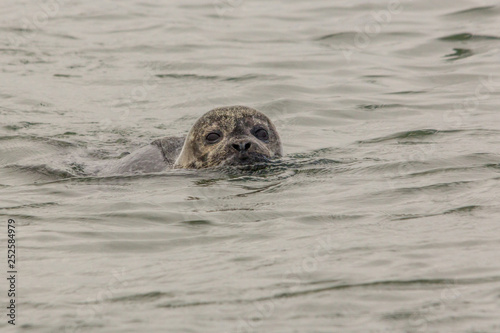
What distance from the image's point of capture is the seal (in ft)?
31.7

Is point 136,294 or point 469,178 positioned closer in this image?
point 136,294

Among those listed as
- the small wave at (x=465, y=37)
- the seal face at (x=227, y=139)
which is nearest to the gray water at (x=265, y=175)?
the small wave at (x=465, y=37)

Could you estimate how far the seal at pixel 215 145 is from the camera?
380 inches

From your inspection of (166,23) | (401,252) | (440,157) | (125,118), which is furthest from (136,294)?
(166,23)

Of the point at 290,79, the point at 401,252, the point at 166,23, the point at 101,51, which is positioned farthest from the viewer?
the point at 166,23

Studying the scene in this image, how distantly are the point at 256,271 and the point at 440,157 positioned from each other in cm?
415

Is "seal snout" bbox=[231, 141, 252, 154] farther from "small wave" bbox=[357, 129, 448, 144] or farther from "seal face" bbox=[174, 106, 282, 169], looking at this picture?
"small wave" bbox=[357, 129, 448, 144]

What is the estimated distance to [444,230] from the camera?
23.3 feet

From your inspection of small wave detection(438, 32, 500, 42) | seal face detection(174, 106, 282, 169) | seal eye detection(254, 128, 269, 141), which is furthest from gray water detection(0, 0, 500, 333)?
seal eye detection(254, 128, 269, 141)

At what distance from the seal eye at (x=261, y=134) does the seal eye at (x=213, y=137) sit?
419 millimetres

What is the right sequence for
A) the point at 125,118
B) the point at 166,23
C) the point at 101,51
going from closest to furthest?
1. the point at 125,118
2. the point at 101,51
3. the point at 166,23

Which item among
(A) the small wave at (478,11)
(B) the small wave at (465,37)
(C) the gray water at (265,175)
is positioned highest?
(A) the small wave at (478,11)

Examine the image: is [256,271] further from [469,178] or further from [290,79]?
[290,79]

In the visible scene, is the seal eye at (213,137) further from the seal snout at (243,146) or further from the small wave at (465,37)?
the small wave at (465,37)
